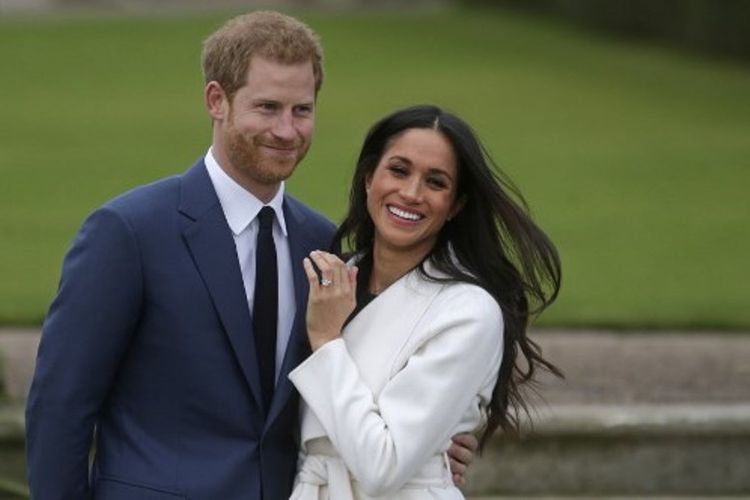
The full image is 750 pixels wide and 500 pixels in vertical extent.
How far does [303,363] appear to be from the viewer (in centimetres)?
393

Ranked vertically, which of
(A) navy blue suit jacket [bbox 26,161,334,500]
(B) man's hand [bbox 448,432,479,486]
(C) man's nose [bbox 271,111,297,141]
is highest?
(C) man's nose [bbox 271,111,297,141]

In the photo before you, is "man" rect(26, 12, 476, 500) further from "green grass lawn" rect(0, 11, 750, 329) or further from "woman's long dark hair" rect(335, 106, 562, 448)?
"green grass lawn" rect(0, 11, 750, 329)

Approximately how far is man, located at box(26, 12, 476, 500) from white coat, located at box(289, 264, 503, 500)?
4.4 inches

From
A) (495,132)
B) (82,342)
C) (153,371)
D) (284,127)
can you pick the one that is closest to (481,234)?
(284,127)

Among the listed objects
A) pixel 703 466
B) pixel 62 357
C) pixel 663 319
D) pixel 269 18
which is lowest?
pixel 663 319

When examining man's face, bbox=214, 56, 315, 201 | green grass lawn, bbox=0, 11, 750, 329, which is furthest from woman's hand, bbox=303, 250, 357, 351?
green grass lawn, bbox=0, 11, 750, 329

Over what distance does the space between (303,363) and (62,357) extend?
0.47 m

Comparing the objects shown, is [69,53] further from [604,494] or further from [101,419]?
[101,419]

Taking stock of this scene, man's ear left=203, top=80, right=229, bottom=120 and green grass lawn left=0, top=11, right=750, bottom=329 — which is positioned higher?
man's ear left=203, top=80, right=229, bottom=120

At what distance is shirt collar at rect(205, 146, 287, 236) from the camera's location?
4.06 metres

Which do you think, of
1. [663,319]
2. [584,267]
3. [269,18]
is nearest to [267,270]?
[269,18]

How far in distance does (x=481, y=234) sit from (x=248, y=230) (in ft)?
1.59

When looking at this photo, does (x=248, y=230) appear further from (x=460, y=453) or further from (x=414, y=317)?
(x=460, y=453)

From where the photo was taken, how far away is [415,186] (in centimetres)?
399
